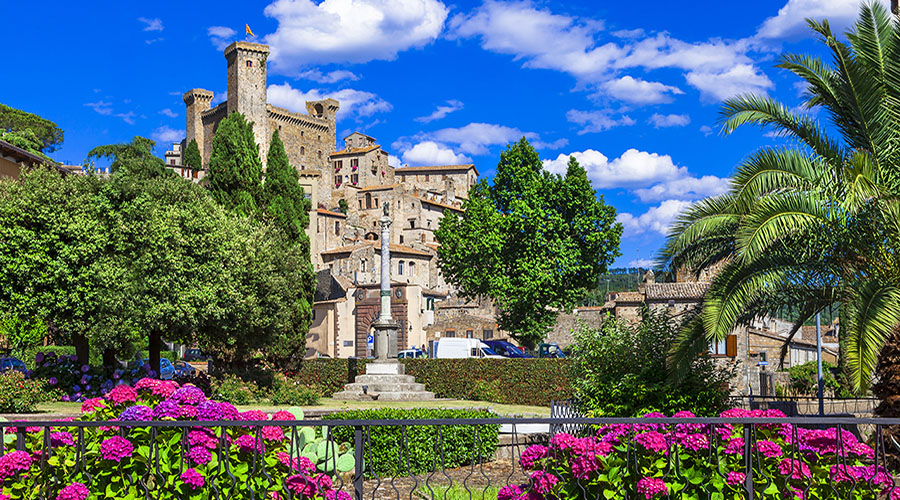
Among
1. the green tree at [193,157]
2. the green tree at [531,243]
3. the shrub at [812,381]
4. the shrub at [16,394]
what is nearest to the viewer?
the shrub at [16,394]

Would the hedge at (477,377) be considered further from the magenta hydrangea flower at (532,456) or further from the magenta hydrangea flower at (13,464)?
the magenta hydrangea flower at (13,464)

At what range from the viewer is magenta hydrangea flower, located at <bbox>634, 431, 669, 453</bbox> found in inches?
245

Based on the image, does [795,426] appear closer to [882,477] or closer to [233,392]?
[882,477]

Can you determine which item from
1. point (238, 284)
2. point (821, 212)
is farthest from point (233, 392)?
point (821, 212)

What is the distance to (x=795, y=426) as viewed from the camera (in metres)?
6.39

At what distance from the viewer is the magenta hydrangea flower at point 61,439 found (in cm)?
639

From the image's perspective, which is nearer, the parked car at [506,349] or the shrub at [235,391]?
the shrub at [235,391]

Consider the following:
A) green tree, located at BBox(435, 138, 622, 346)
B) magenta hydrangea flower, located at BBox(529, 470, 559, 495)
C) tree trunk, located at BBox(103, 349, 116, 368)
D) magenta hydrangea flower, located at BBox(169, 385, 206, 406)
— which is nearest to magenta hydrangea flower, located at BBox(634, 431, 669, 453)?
magenta hydrangea flower, located at BBox(529, 470, 559, 495)

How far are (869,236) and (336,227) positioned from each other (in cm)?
8689

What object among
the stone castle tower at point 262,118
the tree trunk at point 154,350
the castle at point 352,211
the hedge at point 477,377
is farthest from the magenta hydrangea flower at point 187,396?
the stone castle tower at point 262,118

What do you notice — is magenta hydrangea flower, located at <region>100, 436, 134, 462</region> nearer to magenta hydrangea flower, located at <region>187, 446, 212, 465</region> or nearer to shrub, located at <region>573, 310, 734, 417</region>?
magenta hydrangea flower, located at <region>187, 446, 212, 465</region>

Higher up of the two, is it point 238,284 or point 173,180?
point 173,180

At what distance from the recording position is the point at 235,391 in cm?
2595

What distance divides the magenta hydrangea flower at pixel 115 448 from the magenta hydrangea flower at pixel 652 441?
3.76m
